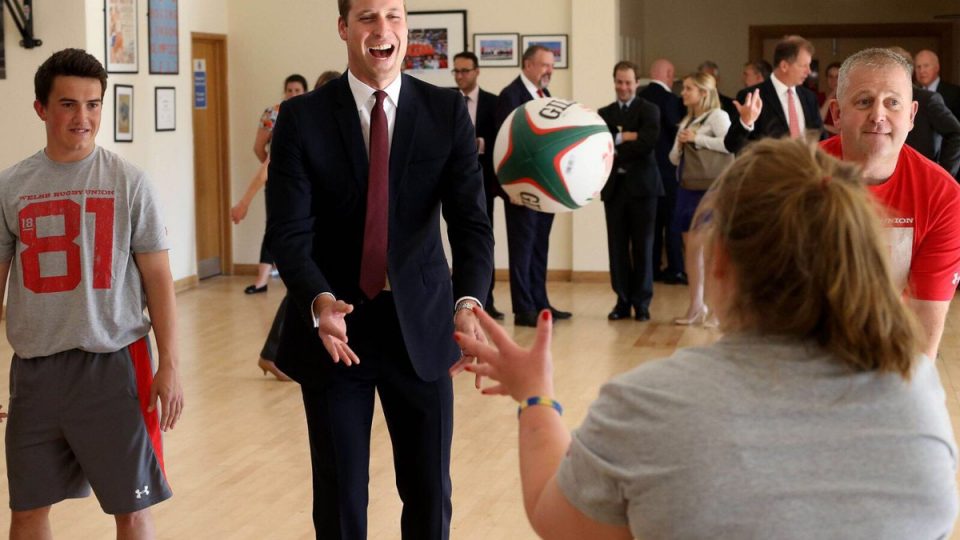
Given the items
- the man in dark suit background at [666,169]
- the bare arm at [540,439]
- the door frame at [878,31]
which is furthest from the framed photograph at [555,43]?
the bare arm at [540,439]

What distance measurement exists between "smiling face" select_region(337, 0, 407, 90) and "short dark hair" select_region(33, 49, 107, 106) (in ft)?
2.40

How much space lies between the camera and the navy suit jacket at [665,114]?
Answer: 1063cm

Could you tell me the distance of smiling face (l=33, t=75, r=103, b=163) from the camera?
3186 mm

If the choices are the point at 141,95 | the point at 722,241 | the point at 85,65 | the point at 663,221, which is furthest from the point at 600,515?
the point at 663,221

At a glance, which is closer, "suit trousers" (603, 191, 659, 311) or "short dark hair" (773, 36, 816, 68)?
"short dark hair" (773, 36, 816, 68)

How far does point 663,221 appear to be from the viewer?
11305 mm

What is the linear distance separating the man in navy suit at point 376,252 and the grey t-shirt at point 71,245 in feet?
1.56

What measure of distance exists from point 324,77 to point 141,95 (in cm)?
377

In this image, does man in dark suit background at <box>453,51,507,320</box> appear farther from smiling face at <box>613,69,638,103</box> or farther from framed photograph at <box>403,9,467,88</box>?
framed photograph at <box>403,9,467,88</box>

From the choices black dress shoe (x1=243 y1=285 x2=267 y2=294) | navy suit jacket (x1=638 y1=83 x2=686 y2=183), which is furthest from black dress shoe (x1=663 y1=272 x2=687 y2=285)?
black dress shoe (x1=243 y1=285 x2=267 y2=294)

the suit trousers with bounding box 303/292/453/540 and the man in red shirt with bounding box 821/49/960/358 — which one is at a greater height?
the man in red shirt with bounding box 821/49/960/358

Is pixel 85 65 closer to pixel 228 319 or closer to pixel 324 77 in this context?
pixel 324 77

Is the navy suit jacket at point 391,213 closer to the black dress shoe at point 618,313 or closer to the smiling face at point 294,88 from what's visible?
the black dress shoe at point 618,313

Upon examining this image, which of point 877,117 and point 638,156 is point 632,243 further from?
point 877,117
